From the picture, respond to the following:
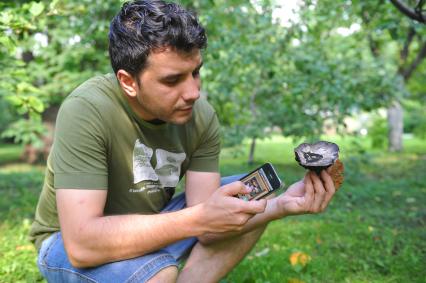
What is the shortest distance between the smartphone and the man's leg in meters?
0.36

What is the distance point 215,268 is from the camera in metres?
2.17

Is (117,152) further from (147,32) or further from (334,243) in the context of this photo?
(334,243)

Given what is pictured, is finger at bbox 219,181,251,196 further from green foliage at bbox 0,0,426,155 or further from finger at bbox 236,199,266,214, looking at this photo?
green foliage at bbox 0,0,426,155

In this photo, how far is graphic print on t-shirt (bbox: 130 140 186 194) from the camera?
6.59ft

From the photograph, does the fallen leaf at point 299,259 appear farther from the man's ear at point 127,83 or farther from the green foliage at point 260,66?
the green foliage at point 260,66

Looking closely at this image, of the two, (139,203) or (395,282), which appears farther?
(395,282)

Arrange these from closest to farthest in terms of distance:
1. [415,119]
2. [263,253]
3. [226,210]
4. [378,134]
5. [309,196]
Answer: [226,210] < [309,196] < [263,253] < [378,134] < [415,119]

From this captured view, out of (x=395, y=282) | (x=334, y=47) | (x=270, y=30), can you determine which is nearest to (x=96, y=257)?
(x=395, y=282)

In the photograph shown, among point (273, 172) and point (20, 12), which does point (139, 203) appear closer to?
point (273, 172)

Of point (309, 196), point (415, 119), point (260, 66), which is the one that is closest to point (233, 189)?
point (309, 196)

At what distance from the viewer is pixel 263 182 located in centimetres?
193

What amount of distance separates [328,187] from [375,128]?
13469 millimetres

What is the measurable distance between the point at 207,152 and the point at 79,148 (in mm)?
670

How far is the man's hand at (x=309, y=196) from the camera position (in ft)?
6.00
